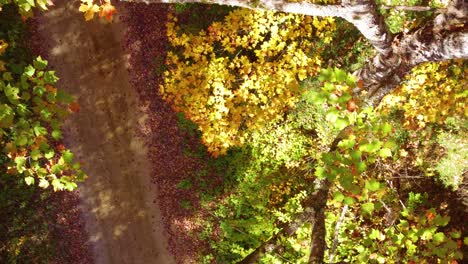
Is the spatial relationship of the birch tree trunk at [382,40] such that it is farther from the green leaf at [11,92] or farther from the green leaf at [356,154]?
the green leaf at [11,92]

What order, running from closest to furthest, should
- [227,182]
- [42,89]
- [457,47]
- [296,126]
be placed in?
[42,89]
[457,47]
[296,126]
[227,182]

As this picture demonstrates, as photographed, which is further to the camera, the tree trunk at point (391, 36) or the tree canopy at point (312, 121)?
the tree canopy at point (312, 121)

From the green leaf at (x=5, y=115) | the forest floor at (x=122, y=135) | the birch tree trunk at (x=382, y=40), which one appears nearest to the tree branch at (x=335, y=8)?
the birch tree trunk at (x=382, y=40)

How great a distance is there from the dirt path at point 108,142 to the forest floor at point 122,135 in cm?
3

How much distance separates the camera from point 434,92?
9.46 m

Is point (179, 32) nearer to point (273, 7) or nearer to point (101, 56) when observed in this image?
point (101, 56)

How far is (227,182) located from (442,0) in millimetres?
7412

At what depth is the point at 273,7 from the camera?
6.46 meters

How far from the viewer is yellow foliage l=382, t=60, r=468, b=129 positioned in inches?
362

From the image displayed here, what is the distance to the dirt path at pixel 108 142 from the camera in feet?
40.6

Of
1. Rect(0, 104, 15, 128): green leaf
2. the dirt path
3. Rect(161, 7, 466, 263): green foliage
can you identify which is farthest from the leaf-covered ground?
Rect(0, 104, 15, 128): green leaf

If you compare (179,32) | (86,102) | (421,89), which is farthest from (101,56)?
(421,89)

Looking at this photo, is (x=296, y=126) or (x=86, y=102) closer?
(x=296, y=126)

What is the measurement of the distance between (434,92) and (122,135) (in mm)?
8821
